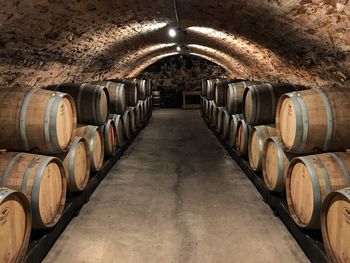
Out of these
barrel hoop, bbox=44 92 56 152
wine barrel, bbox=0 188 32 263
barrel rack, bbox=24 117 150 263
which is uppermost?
barrel hoop, bbox=44 92 56 152

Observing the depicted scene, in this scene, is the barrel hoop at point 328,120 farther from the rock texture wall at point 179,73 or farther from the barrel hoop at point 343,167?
the rock texture wall at point 179,73

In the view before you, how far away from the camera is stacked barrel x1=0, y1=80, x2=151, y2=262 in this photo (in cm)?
218

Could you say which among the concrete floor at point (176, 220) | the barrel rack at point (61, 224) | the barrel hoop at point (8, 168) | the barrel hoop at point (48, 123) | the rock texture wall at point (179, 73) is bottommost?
the concrete floor at point (176, 220)

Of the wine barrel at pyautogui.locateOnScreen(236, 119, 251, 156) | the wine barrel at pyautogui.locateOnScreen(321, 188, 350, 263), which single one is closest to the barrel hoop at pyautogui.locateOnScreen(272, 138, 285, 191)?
the wine barrel at pyautogui.locateOnScreen(321, 188, 350, 263)

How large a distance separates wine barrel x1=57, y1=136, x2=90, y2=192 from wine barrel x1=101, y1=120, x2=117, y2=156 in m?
1.23

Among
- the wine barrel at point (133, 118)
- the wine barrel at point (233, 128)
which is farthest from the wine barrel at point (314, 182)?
the wine barrel at point (133, 118)

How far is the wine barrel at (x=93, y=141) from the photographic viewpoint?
14.0 ft

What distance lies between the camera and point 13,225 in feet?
7.01

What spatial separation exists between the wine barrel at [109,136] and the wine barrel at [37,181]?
215cm

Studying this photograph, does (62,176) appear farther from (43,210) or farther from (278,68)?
(278,68)

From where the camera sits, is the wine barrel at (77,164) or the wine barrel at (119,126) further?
the wine barrel at (119,126)

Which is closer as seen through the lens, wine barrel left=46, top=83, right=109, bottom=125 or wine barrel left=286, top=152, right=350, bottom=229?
wine barrel left=286, top=152, right=350, bottom=229

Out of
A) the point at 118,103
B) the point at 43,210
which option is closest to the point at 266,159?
the point at 43,210

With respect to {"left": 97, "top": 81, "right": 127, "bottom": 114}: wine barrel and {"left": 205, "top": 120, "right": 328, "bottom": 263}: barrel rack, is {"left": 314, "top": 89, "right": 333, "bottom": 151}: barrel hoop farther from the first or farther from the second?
{"left": 97, "top": 81, "right": 127, "bottom": 114}: wine barrel
